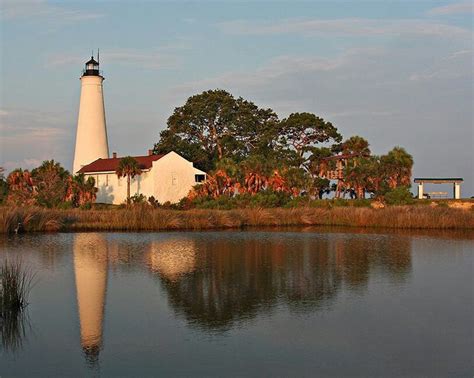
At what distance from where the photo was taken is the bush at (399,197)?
3872 cm

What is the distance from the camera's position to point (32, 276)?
50.4 feet

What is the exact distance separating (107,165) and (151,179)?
152 inches

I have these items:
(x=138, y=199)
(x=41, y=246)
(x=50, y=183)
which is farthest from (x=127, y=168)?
(x=41, y=246)

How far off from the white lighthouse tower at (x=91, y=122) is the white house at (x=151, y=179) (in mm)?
2356

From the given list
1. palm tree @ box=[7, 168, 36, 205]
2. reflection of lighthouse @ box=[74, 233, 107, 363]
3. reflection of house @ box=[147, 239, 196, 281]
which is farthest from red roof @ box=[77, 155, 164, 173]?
reflection of house @ box=[147, 239, 196, 281]

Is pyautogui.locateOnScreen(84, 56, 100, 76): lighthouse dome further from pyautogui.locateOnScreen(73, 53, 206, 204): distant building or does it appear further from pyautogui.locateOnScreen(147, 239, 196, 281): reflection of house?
pyautogui.locateOnScreen(147, 239, 196, 281): reflection of house

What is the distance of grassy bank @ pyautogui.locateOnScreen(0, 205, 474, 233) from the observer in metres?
28.1

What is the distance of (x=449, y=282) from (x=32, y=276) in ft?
33.9

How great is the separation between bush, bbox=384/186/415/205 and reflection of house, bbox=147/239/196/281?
18.7 metres

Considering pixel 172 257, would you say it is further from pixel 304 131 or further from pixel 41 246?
pixel 304 131

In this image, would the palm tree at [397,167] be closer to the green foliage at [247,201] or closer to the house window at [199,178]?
the green foliage at [247,201]

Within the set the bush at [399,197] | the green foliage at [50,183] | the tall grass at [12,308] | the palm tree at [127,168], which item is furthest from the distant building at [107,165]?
the tall grass at [12,308]

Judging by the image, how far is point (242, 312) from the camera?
38.9 ft

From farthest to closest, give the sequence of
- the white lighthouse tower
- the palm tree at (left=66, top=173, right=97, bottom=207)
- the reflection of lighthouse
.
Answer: the white lighthouse tower → the palm tree at (left=66, top=173, right=97, bottom=207) → the reflection of lighthouse
